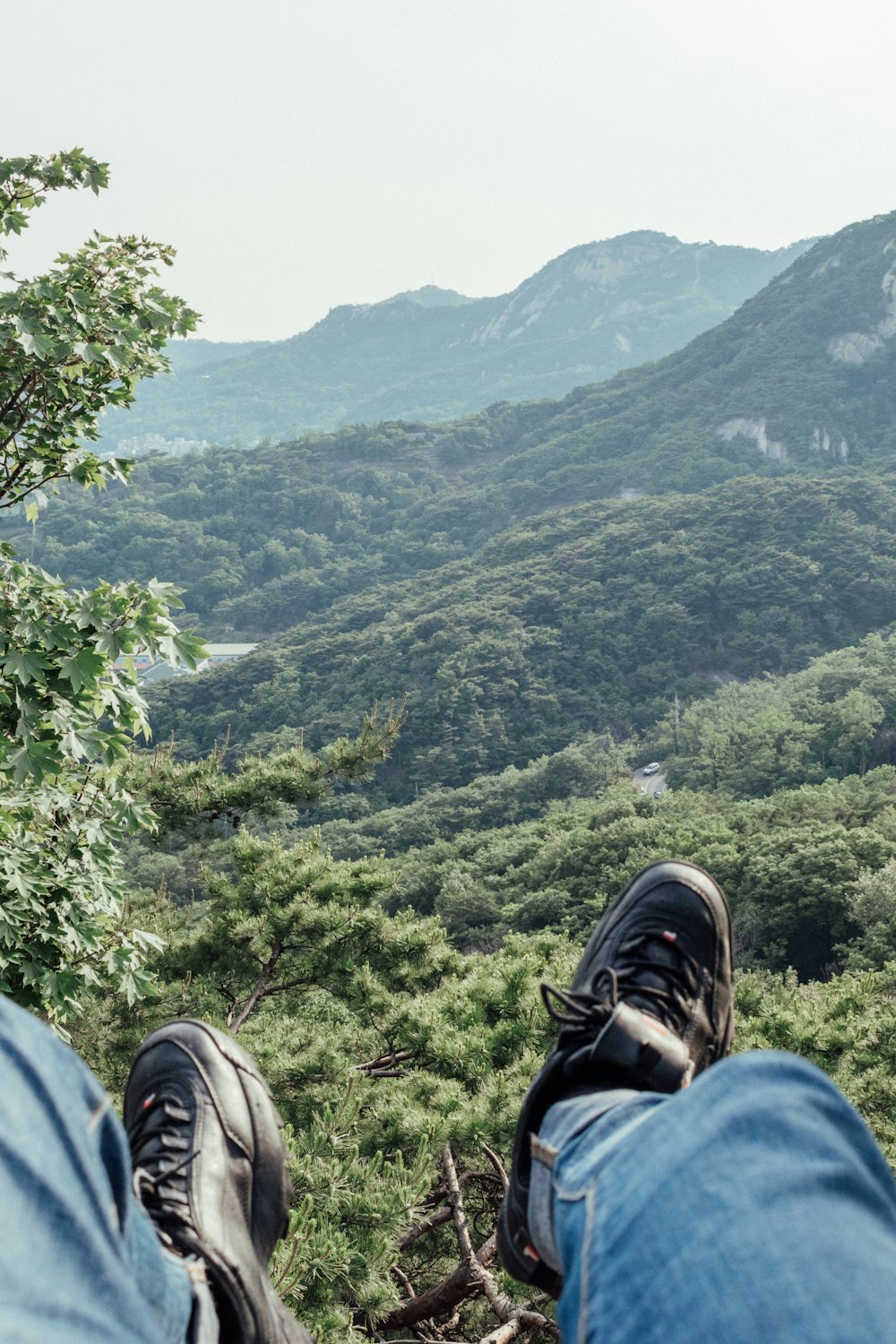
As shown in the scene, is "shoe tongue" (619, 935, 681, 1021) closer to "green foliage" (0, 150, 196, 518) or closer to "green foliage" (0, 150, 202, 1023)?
"green foliage" (0, 150, 202, 1023)

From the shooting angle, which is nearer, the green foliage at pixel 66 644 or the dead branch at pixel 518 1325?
the dead branch at pixel 518 1325

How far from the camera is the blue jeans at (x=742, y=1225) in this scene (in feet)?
1.81

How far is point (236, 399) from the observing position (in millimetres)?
160500

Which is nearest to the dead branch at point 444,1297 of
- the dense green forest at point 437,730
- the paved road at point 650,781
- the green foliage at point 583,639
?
the dense green forest at point 437,730

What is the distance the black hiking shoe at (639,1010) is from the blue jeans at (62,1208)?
564 mm

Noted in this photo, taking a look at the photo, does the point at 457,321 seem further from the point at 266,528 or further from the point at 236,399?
the point at 266,528

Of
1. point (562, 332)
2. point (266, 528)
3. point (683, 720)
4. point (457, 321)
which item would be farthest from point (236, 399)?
point (683, 720)

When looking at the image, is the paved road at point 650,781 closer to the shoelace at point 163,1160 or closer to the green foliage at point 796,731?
the green foliage at point 796,731

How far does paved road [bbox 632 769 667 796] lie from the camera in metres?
27.1

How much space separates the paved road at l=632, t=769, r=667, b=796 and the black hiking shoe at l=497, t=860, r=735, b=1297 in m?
25.6

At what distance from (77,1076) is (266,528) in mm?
65752

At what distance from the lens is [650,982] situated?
1.61 meters

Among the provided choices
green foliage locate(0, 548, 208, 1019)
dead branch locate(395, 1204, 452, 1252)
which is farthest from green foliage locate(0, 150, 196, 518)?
dead branch locate(395, 1204, 452, 1252)

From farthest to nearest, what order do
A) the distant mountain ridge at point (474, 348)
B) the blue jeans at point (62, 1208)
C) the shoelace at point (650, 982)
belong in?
1. the distant mountain ridge at point (474, 348)
2. the shoelace at point (650, 982)
3. the blue jeans at point (62, 1208)
